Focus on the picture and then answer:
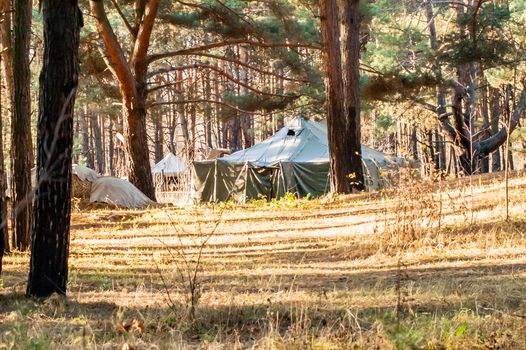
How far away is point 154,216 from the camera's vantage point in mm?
15656

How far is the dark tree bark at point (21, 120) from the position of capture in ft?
33.0

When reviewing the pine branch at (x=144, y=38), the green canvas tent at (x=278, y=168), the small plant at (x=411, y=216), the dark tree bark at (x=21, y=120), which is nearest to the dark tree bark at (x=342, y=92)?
the pine branch at (x=144, y=38)

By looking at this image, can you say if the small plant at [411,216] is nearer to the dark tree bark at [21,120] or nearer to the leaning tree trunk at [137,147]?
the dark tree bark at [21,120]

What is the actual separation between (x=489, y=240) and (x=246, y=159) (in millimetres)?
16410

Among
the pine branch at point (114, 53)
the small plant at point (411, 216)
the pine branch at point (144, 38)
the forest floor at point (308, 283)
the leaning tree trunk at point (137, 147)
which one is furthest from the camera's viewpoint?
the leaning tree trunk at point (137, 147)

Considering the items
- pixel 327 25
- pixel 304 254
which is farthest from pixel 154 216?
pixel 304 254

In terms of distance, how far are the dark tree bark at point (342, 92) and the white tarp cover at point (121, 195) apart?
5.86 metres

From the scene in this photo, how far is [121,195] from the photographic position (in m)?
18.6

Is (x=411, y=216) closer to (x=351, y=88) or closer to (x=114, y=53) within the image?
(x=351, y=88)

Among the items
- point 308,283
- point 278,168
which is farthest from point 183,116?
point 308,283

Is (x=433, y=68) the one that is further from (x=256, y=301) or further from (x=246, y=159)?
(x=256, y=301)

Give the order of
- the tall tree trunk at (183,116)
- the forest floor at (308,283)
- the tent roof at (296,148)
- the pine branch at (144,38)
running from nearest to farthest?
the forest floor at (308,283) < the pine branch at (144,38) < the tent roof at (296,148) < the tall tree trunk at (183,116)

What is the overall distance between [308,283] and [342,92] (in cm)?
877

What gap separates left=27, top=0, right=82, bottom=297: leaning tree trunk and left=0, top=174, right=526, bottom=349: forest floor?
29 cm
